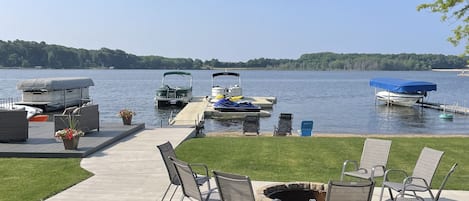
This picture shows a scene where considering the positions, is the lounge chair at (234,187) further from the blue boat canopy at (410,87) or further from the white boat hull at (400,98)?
the white boat hull at (400,98)

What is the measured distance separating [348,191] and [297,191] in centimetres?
140

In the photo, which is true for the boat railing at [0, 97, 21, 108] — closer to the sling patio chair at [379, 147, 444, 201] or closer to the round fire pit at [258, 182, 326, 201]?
the round fire pit at [258, 182, 326, 201]

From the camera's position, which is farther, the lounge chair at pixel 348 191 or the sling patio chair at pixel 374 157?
the sling patio chair at pixel 374 157

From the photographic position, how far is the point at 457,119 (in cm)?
3622

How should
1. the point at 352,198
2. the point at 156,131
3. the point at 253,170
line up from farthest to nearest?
the point at 156,131 < the point at 253,170 < the point at 352,198

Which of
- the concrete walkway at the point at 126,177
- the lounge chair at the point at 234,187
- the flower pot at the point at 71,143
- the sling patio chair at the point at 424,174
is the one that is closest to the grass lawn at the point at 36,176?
the concrete walkway at the point at 126,177

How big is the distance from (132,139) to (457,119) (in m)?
30.0

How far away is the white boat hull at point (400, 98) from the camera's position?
46188 mm

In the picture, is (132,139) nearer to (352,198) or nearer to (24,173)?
(24,173)

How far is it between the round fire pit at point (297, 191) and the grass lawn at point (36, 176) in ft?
11.3

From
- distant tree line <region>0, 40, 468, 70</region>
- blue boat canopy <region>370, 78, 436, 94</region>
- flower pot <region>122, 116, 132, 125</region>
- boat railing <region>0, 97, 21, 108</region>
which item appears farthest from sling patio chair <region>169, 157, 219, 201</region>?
distant tree line <region>0, 40, 468, 70</region>

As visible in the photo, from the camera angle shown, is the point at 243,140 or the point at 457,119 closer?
the point at 243,140

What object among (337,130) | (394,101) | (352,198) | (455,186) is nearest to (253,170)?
(455,186)

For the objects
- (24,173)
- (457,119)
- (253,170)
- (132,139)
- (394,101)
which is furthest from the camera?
(394,101)
